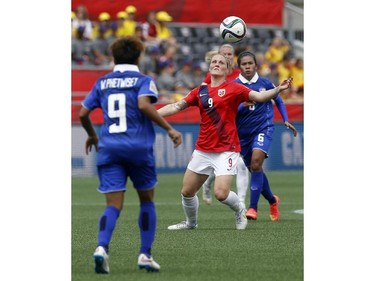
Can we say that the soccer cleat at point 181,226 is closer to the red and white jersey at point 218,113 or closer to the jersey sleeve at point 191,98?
the red and white jersey at point 218,113

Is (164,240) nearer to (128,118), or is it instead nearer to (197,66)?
(128,118)

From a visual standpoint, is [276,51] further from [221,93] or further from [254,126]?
[221,93]

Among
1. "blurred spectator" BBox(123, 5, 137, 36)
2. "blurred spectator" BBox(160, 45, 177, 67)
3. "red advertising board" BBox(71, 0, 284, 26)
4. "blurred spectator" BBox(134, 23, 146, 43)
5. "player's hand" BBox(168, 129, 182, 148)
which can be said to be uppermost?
"red advertising board" BBox(71, 0, 284, 26)

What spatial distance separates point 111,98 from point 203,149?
3.47 metres

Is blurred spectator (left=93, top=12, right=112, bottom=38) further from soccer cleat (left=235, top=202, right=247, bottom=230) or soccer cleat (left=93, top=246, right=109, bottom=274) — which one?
soccer cleat (left=93, top=246, right=109, bottom=274)

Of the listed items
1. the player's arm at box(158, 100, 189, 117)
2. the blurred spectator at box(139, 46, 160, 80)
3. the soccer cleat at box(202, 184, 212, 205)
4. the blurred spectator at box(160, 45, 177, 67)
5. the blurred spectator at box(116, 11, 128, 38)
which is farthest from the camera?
the blurred spectator at box(116, 11, 128, 38)

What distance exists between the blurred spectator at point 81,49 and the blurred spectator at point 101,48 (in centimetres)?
15

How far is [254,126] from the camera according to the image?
46.6 feet

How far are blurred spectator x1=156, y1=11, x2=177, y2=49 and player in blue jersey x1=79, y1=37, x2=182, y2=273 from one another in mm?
21977

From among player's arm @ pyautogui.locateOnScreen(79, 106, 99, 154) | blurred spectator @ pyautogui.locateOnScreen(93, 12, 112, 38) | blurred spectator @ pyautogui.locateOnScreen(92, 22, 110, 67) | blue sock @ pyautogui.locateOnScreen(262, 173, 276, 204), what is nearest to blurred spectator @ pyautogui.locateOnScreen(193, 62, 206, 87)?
blurred spectator @ pyautogui.locateOnScreen(92, 22, 110, 67)

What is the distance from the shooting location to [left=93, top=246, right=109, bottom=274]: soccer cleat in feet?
28.8

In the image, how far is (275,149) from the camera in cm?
2694

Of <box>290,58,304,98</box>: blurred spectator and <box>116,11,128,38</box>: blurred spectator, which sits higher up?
<box>116,11,128,38</box>: blurred spectator

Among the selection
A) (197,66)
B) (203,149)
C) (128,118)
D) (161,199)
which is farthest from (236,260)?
(197,66)
